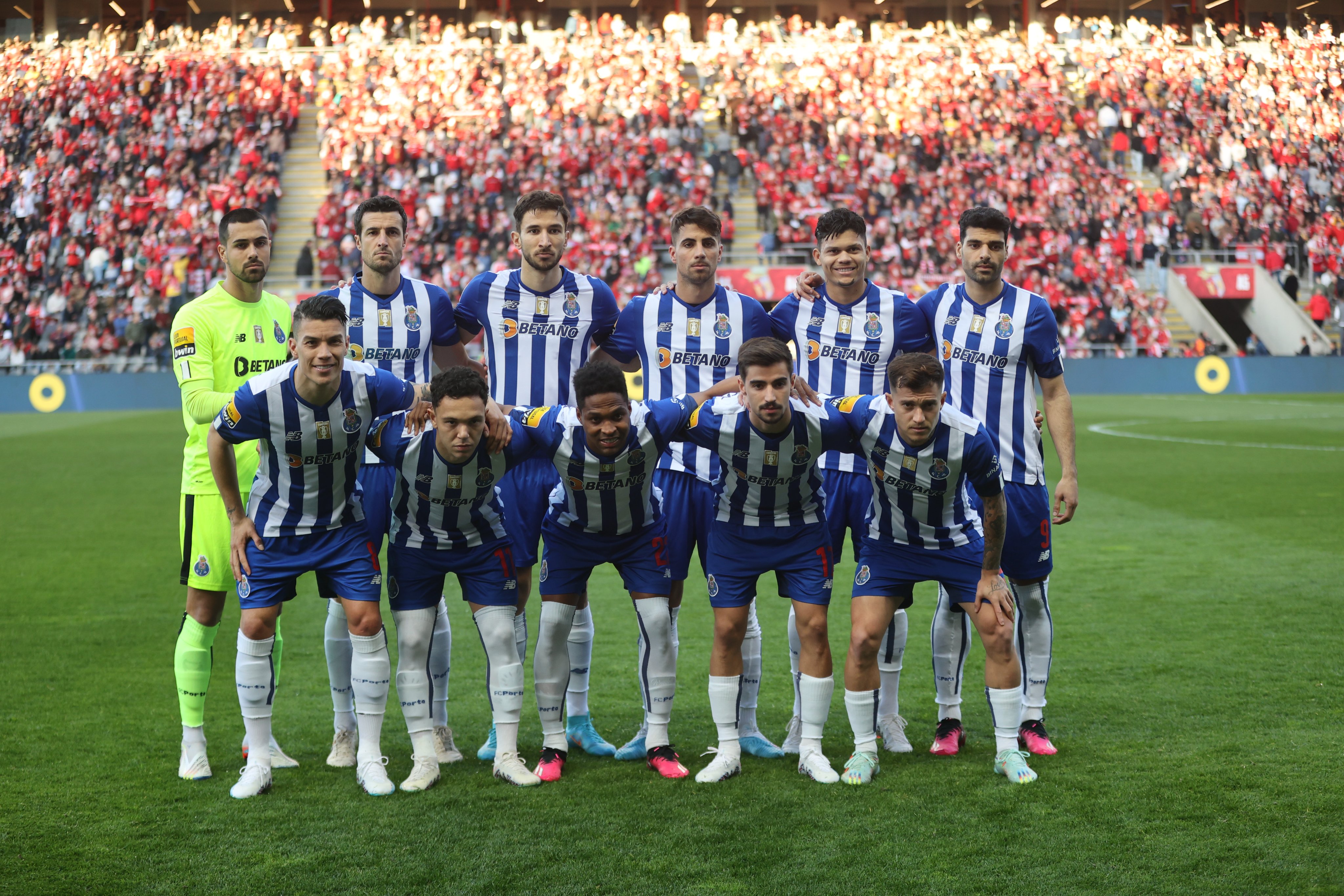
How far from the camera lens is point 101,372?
2355cm

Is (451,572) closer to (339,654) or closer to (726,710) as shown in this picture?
(339,654)

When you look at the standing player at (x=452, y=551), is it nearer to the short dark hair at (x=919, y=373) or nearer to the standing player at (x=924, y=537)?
the standing player at (x=924, y=537)

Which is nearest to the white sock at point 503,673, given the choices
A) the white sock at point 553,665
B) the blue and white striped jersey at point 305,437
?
the white sock at point 553,665

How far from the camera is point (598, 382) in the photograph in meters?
4.28

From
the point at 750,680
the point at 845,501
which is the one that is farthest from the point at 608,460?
the point at 750,680

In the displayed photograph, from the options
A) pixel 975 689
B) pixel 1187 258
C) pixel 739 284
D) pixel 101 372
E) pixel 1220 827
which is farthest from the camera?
pixel 1187 258

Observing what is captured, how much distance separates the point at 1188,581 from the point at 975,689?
3.03 m

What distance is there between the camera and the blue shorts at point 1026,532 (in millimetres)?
4727

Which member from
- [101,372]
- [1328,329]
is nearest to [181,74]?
[101,372]

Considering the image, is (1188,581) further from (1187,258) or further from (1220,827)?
(1187,258)

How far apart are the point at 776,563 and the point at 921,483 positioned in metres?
0.61

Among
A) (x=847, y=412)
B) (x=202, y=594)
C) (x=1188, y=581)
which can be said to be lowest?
(x=1188, y=581)

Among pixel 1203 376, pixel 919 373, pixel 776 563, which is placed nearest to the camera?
pixel 919 373

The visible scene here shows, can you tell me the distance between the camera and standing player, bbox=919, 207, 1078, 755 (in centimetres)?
473
